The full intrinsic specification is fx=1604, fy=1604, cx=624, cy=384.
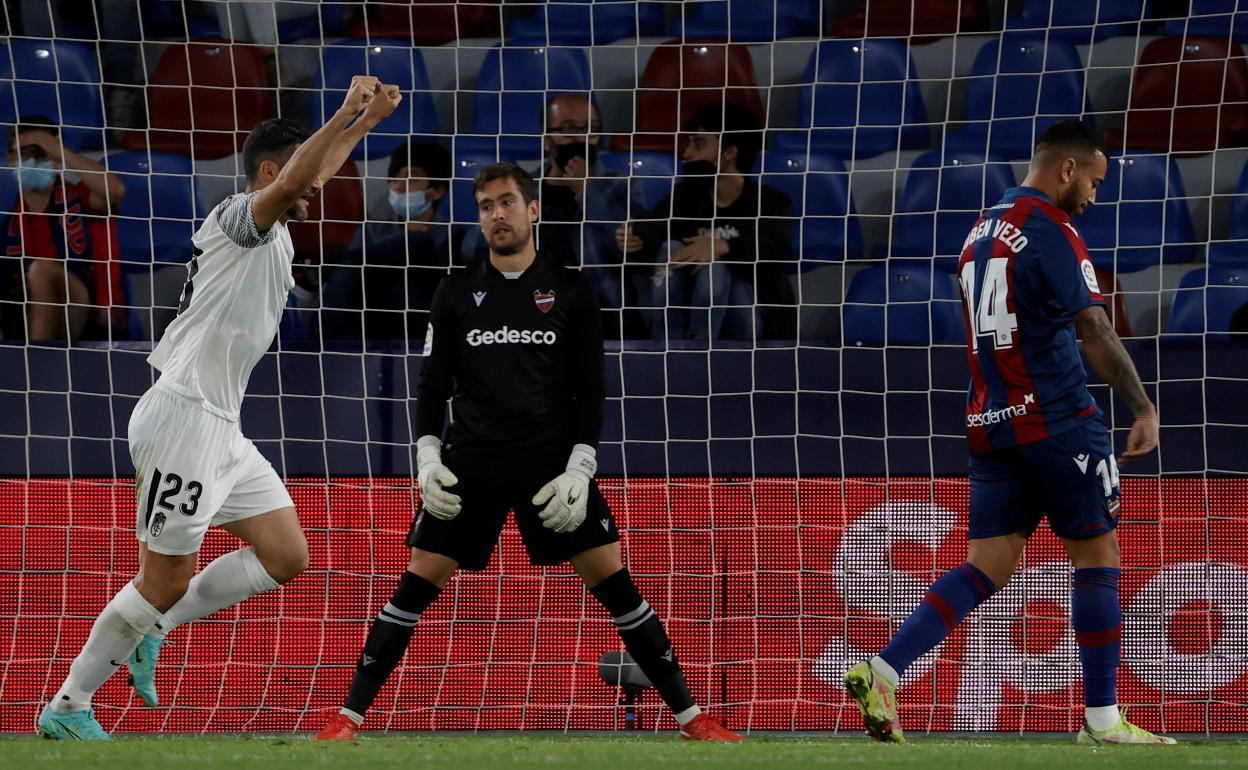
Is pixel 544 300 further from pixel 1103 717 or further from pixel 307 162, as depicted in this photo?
pixel 1103 717

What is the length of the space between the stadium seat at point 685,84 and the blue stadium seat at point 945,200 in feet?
2.94

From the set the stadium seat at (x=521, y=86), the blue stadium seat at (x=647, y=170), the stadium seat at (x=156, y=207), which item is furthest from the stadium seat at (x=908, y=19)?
the stadium seat at (x=156, y=207)

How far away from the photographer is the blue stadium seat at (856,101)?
837 cm

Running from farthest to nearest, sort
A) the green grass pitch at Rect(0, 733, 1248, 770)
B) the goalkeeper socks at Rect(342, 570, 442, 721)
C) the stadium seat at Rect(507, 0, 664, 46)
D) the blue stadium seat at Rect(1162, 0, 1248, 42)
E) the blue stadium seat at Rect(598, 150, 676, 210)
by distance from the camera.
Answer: the stadium seat at Rect(507, 0, 664, 46)
the blue stadium seat at Rect(1162, 0, 1248, 42)
the blue stadium seat at Rect(598, 150, 676, 210)
the goalkeeper socks at Rect(342, 570, 442, 721)
the green grass pitch at Rect(0, 733, 1248, 770)

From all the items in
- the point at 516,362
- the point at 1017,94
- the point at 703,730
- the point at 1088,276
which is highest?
the point at 1017,94

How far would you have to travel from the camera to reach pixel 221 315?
15.4ft

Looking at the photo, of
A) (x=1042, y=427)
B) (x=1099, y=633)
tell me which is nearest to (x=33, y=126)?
(x=1042, y=427)

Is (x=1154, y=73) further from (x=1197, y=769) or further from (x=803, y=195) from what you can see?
(x=1197, y=769)

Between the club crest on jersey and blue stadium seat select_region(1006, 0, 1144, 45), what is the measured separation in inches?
173

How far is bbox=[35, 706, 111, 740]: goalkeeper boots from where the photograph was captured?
4.65 meters

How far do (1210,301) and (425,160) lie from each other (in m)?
3.86

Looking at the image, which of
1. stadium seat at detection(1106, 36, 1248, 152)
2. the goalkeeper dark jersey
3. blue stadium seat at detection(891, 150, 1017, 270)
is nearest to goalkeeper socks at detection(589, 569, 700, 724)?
the goalkeeper dark jersey

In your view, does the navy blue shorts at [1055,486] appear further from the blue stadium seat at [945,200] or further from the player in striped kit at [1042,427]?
the blue stadium seat at [945,200]

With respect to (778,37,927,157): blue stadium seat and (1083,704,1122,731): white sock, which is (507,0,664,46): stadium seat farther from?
(1083,704,1122,731): white sock
